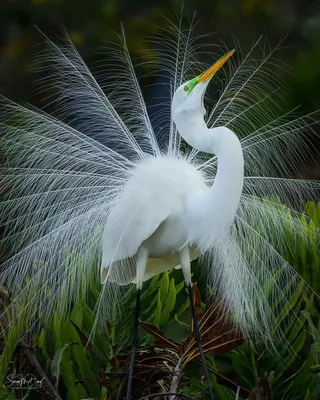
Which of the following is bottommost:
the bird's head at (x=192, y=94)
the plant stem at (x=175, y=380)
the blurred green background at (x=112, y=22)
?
the plant stem at (x=175, y=380)

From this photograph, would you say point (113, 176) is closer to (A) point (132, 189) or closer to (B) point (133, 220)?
(A) point (132, 189)

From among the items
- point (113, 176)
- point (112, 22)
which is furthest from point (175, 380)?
point (112, 22)

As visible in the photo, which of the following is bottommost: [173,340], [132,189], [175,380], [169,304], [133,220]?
[175,380]

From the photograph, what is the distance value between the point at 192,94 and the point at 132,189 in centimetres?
35

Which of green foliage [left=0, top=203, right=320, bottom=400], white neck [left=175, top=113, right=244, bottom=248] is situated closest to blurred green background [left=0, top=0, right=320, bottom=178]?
green foliage [left=0, top=203, right=320, bottom=400]

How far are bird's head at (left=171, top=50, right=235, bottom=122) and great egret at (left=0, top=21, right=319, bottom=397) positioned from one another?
0.01m

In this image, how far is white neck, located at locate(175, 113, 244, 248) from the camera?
2795 mm

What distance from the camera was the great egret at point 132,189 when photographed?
9.95ft

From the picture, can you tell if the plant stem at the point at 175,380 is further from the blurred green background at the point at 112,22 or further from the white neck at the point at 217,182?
the blurred green background at the point at 112,22

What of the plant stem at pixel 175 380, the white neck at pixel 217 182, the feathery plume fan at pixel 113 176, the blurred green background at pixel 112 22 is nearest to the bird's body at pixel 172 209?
the white neck at pixel 217 182

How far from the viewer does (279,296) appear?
3.30m

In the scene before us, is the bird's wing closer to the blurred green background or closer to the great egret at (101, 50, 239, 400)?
the great egret at (101, 50, 239, 400)

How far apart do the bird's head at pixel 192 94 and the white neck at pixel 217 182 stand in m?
0.02

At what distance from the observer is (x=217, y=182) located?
9.34 ft
